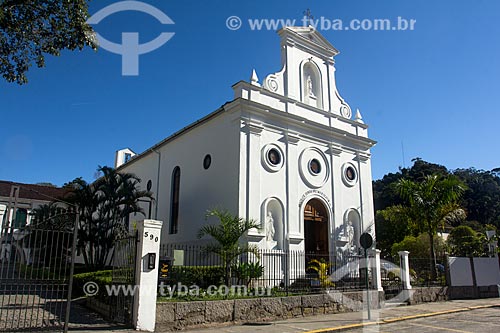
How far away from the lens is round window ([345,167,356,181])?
67.6 feet

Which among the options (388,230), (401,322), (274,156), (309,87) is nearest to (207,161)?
(274,156)

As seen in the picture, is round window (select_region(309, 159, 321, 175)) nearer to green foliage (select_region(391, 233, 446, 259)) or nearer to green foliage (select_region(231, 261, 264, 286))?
green foliage (select_region(231, 261, 264, 286))

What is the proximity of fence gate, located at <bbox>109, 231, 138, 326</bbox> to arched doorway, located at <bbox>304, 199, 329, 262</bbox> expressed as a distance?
9982 millimetres

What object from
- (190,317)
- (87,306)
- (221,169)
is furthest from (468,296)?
(87,306)

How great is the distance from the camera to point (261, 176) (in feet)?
55.2

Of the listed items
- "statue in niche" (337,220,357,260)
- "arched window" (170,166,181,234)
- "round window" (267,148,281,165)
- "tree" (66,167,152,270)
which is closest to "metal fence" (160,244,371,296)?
"statue in niche" (337,220,357,260)

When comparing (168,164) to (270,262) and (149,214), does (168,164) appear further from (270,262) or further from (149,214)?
(270,262)

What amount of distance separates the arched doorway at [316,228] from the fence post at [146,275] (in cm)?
1021

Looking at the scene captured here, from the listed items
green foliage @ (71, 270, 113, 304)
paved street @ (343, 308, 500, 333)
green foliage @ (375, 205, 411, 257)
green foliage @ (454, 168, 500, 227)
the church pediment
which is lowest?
paved street @ (343, 308, 500, 333)

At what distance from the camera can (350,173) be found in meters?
20.8

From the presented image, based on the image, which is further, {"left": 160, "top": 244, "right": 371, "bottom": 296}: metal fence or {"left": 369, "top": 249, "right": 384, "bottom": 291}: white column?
{"left": 369, "top": 249, "right": 384, "bottom": 291}: white column

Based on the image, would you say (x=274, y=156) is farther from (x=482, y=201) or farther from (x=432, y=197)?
(x=482, y=201)

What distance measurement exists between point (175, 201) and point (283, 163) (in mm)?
6481

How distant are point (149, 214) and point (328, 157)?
10.2 meters
